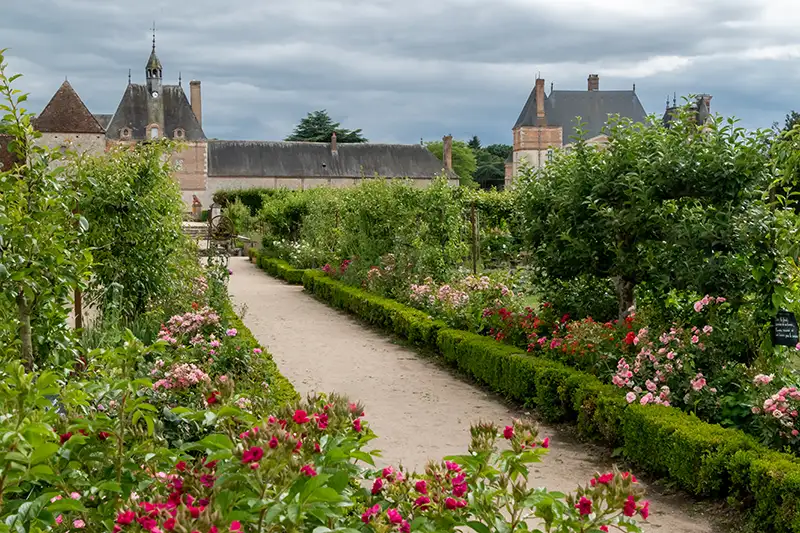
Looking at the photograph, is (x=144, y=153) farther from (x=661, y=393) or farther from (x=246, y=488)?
(x=246, y=488)

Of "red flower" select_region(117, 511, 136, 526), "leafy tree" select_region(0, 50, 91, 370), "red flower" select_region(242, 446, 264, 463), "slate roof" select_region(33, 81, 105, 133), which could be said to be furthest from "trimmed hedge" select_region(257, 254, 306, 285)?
"slate roof" select_region(33, 81, 105, 133)

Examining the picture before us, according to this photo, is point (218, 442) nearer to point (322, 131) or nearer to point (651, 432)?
point (651, 432)

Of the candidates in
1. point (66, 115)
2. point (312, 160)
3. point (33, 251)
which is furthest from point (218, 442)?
point (312, 160)

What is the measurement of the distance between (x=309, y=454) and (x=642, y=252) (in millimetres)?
5556

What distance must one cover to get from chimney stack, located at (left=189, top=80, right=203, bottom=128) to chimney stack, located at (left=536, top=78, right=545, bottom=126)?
21.4m

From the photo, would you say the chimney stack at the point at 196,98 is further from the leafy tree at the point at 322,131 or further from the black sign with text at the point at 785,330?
the black sign with text at the point at 785,330

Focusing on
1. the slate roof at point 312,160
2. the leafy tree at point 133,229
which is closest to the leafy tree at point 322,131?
the slate roof at point 312,160

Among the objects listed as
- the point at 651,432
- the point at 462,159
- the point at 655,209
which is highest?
the point at 462,159

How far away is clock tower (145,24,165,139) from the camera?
4925 centimetres

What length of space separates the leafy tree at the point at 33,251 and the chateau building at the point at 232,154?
43.3 m

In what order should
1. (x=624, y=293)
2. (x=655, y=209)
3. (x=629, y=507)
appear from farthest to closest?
(x=624, y=293) → (x=655, y=209) → (x=629, y=507)

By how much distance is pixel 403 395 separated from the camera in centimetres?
721

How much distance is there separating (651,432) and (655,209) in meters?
2.23

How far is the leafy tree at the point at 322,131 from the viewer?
189ft
